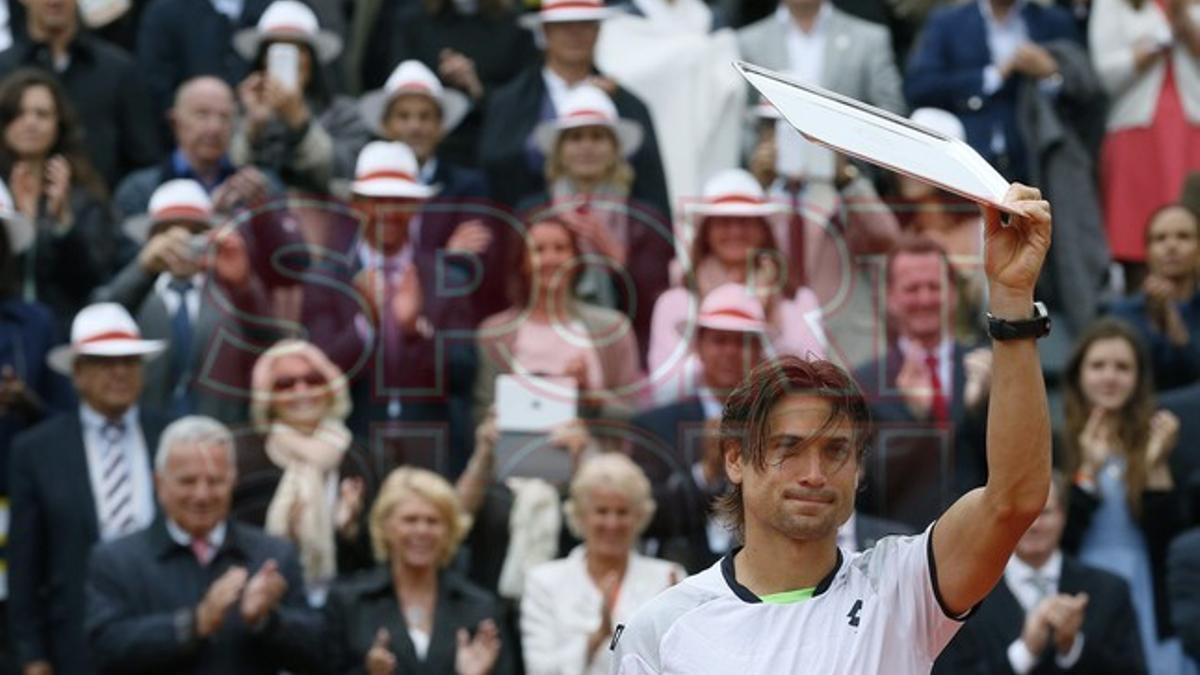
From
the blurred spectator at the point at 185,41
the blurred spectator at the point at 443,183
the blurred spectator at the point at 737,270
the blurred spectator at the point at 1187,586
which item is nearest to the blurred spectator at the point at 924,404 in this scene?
the blurred spectator at the point at 737,270

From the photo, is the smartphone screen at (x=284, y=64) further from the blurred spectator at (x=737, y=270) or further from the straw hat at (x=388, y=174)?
the blurred spectator at (x=737, y=270)

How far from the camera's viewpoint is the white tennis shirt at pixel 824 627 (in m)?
5.15

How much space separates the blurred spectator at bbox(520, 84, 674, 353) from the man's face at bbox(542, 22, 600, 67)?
0.50 m

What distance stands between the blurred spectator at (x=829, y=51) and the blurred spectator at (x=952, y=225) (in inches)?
28.3

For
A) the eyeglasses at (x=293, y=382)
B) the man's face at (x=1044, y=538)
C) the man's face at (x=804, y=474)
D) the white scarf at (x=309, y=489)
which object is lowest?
the man's face at (x=1044, y=538)

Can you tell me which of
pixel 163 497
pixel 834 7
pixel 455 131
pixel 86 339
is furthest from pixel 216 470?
pixel 834 7

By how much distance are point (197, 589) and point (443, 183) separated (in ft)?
8.66

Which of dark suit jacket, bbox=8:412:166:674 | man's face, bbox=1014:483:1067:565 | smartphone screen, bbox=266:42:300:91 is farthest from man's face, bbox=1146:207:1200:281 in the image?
dark suit jacket, bbox=8:412:166:674

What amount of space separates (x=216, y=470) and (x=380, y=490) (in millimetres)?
670

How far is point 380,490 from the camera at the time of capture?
34.4ft

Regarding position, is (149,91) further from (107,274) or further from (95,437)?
(95,437)

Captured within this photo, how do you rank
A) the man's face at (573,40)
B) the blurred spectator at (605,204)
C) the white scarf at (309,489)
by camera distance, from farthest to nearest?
the man's face at (573,40), the blurred spectator at (605,204), the white scarf at (309,489)

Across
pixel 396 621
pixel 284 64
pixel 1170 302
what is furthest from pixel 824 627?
pixel 284 64

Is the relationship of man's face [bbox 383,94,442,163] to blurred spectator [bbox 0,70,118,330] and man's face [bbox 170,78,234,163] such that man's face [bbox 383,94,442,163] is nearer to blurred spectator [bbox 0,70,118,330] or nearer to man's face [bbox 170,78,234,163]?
man's face [bbox 170,78,234,163]
